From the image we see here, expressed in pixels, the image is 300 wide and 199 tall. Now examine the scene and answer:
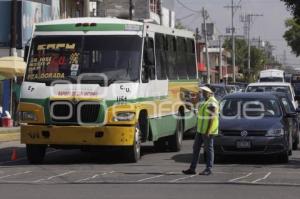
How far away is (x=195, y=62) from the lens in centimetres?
2261

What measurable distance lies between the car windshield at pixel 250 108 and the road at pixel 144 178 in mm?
1067

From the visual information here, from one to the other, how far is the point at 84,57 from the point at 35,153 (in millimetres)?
2395

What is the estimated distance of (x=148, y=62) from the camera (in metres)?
16.5

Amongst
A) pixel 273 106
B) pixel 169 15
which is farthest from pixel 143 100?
pixel 169 15

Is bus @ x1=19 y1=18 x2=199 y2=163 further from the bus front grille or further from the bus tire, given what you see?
the bus tire

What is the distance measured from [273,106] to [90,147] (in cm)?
430

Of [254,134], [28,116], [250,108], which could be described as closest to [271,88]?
[250,108]

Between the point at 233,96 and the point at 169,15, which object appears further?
the point at 169,15

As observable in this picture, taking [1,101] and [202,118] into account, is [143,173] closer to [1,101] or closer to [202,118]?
[202,118]

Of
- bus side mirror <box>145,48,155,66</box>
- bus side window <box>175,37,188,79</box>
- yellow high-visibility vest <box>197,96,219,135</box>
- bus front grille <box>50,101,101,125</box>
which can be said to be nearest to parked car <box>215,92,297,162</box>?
yellow high-visibility vest <box>197,96,219,135</box>

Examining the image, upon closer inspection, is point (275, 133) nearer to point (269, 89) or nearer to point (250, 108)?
point (250, 108)

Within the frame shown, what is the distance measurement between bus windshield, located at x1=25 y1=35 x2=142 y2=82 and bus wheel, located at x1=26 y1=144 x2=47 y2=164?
149 cm

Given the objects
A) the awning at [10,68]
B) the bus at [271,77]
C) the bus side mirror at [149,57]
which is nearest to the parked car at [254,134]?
the bus side mirror at [149,57]

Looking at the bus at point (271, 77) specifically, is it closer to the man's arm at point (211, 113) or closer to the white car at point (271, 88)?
the white car at point (271, 88)
